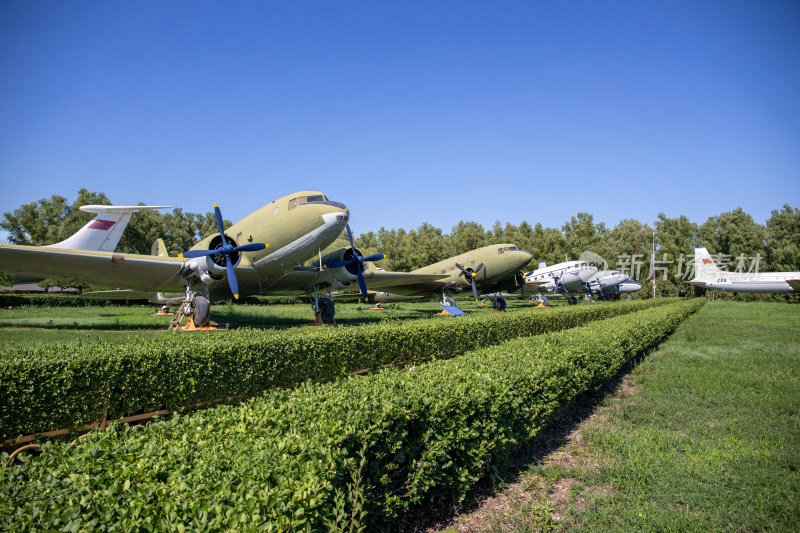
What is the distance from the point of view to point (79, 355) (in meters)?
5.08

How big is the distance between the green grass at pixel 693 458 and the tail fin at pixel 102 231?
63.1 feet

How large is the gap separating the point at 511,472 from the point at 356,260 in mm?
13488

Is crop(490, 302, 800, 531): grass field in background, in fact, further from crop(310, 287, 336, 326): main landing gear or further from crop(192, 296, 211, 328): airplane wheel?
crop(192, 296, 211, 328): airplane wheel

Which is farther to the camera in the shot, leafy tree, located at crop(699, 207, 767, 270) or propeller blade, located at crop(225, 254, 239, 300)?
leafy tree, located at crop(699, 207, 767, 270)

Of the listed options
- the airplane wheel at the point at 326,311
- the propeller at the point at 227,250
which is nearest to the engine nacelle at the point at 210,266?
the propeller at the point at 227,250

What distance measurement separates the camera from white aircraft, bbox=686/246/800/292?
129 ft

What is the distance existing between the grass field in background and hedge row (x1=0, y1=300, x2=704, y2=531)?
0.75 metres

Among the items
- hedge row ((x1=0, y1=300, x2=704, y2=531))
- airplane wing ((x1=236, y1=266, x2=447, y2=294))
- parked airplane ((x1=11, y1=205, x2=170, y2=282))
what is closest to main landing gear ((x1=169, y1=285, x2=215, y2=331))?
airplane wing ((x1=236, y1=266, x2=447, y2=294))

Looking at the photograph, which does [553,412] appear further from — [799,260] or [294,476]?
[799,260]

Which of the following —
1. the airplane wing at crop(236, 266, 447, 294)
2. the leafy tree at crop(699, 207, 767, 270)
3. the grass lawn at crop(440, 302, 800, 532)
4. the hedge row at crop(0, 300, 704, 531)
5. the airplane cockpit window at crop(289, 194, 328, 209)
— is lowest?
the grass lawn at crop(440, 302, 800, 532)

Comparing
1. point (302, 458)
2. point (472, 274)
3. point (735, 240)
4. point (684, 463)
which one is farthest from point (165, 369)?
point (735, 240)

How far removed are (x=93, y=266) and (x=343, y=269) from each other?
8523 mm

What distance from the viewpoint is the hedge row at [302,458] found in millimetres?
1930

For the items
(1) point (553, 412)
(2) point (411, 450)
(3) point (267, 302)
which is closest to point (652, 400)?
(1) point (553, 412)
